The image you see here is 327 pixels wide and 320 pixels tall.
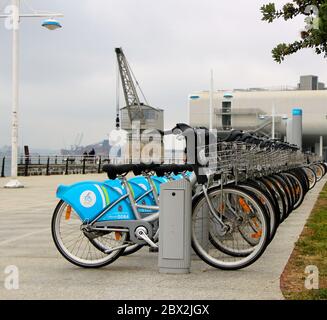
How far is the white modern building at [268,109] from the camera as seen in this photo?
307 ft

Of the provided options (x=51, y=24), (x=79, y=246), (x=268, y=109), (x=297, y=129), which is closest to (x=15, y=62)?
(x=51, y=24)

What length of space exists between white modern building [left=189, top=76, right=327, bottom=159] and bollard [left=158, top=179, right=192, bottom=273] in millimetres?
Result: 85745

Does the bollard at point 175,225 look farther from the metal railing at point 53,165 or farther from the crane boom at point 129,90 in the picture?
the crane boom at point 129,90

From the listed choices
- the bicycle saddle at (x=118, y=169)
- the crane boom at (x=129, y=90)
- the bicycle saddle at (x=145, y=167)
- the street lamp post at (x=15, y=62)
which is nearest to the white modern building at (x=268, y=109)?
the crane boom at (x=129, y=90)

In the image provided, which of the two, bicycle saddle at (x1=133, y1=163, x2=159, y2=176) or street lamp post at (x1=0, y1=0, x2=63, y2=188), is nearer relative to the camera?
bicycle saddle at (x1=133, y1=163, x2=159, y2=176)

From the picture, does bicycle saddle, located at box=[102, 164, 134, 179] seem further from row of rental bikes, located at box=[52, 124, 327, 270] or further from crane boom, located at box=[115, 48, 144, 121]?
crane boom, located at box=[115, 48, 144, 121]

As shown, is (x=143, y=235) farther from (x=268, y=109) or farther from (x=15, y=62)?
(x=268, y=109)

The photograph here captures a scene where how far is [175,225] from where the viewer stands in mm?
5398

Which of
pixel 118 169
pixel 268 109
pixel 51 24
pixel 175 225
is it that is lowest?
pixel 175 225

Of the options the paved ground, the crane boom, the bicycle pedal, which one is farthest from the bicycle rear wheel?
the crane boom

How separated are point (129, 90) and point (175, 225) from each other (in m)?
107

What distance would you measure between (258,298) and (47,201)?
10419mm

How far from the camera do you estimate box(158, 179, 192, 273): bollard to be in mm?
5395
